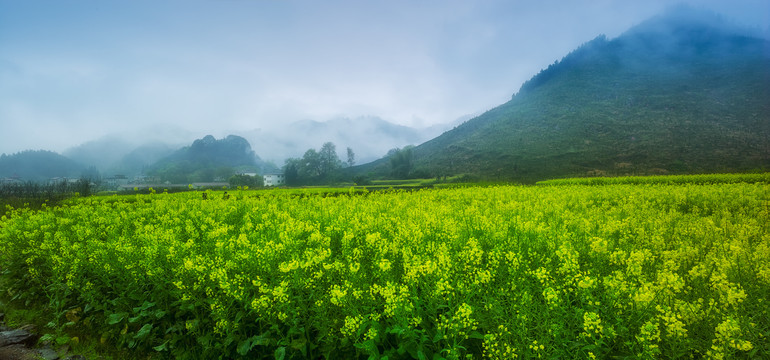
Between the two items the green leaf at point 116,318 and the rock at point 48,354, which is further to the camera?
the rock at point 48,354

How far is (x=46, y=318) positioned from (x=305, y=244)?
659 cm

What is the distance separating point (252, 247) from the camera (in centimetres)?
441

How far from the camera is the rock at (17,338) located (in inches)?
232

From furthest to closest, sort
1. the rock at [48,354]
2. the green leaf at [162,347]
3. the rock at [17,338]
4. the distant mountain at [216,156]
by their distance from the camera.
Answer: the distant mountain at [216,156], the rock at [17,338], the rock at [48,354], the green leaf at [162,347]

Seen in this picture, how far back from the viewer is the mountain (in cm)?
6431

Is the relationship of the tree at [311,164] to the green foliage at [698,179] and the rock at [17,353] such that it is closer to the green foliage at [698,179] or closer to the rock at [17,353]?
the green foliage at [698,179]

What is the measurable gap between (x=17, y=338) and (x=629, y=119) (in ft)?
378

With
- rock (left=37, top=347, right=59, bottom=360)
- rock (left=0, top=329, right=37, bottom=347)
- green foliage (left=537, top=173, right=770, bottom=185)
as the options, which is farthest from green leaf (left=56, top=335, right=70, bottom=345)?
green foliage (left=537, top=173, right=770, bottom=185)

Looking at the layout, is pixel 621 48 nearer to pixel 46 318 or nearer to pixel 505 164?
pixel 505 164

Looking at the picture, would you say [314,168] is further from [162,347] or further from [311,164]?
[162,347]

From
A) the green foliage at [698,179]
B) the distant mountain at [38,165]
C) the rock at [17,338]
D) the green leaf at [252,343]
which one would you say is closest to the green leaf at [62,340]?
the rock at [17,338]

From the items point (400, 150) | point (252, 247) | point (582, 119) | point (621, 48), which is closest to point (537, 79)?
point (621, 48)

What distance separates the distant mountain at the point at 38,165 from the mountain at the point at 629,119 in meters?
107

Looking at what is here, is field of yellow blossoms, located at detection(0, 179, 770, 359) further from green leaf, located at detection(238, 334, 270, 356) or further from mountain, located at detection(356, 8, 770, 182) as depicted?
mountain, located at detection(356, 8, 770, 182)
